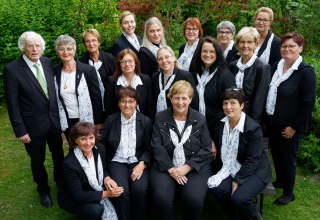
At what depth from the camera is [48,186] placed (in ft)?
17.6

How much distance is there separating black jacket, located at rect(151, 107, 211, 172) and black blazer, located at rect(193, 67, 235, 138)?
0.96 feet

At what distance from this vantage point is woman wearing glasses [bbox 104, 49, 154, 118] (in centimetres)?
495

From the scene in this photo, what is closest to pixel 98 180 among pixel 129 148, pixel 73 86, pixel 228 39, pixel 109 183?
pixel 109 183

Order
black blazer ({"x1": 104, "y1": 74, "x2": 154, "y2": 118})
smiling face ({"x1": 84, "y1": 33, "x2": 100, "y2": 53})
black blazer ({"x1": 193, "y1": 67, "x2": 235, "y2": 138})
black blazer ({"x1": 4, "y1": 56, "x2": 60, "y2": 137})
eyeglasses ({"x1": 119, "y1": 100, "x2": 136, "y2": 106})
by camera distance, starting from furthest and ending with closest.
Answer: smiling face ({"x1": 84, "y1": 33, "x2": 100, "y2": 53}) → black blazer ({"x1": 104, "y1": 74, "x2": 154, "y2": 118}) → black blazer ({"x1": 193, "y1": 67, "x2": 235, "y2": 138}) → eyeglasses ({"x1": 119, "y1": 100, "x2": 136, "y2": 106}) → black blazer ({"x1": 4, "y1": 56, "x2": 60, "y2": 137})

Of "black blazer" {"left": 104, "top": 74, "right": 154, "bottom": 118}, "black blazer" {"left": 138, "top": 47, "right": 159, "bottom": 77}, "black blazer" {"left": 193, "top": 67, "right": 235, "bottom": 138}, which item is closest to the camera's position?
"black blazer" {"left": 193, "top": 67, "right": 235, "bottom": 138}

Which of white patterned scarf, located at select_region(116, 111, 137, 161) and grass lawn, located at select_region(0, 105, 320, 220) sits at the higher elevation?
white patterned scarf, located at select_region(116, 111, 137, 161)

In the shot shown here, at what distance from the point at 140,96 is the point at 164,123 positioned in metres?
0.64

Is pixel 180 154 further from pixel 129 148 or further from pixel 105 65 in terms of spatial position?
pixel 105 65

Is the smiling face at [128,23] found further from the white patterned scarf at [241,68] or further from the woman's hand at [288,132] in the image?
the woman's hand at [288,132]

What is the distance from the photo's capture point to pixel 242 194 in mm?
4285

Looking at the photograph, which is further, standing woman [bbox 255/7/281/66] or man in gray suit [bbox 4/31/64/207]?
standing woman [bbox 255/7/281/66]

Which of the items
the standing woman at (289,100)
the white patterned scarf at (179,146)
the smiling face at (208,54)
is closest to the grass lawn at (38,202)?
the standing woman at (289,100)

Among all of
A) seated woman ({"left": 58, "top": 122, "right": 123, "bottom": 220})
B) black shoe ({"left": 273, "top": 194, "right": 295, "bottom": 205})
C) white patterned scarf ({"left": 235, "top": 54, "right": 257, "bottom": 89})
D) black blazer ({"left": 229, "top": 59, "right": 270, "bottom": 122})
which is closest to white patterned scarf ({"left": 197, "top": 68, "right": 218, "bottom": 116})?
white patterned scarf ({"left": 235, "top": 54, "right": 257, "bottom": 89})

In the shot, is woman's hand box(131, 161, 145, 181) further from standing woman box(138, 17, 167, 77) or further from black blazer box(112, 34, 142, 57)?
black blazer box(112, 34, 142, 57)
